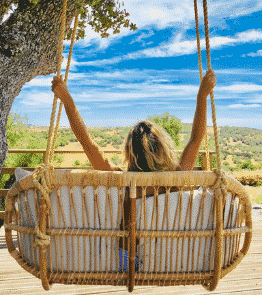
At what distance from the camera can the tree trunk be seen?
1.80 m

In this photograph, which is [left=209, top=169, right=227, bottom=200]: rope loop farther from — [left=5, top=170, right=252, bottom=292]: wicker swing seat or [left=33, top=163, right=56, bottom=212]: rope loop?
[left=33, top=163, right=56, bottom=212]: rope loop

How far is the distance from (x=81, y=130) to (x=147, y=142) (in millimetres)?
306

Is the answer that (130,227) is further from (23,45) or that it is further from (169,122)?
(169,122)

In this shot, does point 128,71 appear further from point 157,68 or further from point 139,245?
point 139,245

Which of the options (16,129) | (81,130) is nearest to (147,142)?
(81,130)

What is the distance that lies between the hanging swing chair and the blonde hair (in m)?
0.19

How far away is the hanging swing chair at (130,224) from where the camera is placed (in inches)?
33.8

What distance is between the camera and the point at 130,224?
2.89 feet

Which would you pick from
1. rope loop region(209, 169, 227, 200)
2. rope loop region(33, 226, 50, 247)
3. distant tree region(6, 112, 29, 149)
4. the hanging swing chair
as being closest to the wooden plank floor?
the hanging swing chair

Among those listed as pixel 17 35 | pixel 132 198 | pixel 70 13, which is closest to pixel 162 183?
pixel 132 198

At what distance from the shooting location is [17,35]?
1854 millimetres

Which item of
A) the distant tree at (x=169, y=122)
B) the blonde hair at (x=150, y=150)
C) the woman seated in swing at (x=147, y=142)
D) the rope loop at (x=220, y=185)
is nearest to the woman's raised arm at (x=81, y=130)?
the woman seated in swing at (x=147, y=142)

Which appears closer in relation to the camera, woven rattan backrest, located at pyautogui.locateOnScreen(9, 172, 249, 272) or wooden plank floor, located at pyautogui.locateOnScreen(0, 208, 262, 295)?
woven rattan backrest, located at pyautogui.locateOnScreen(9, 172, 249, 272)

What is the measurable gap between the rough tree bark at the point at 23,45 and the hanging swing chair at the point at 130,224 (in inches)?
40.5
